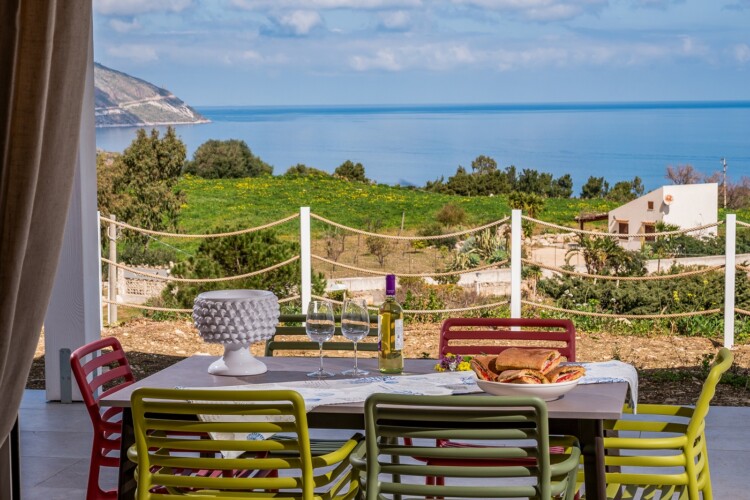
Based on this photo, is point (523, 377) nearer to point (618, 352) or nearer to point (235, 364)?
point (235, 364)

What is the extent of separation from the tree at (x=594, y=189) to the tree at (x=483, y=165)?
1.81 m

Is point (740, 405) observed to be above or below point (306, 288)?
below

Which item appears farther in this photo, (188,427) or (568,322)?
(568,322)

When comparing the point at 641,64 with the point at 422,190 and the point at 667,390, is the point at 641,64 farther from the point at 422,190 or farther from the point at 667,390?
the point at 667,390

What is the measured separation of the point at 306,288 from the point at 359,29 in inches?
451

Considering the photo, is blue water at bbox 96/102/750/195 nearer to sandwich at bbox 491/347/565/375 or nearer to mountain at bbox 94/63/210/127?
mountain at bbox 94/63/210/127

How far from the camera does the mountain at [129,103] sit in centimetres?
1380

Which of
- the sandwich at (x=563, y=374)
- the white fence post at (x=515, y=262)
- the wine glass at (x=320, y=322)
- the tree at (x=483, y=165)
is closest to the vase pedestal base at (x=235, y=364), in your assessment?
the wine glass at (x=320, y=322)

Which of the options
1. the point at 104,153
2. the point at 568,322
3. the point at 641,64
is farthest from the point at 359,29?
the point at 568,322

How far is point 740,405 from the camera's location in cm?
527

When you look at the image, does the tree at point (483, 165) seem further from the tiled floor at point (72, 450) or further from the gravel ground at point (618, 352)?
the tiled floor at point (72, 450)

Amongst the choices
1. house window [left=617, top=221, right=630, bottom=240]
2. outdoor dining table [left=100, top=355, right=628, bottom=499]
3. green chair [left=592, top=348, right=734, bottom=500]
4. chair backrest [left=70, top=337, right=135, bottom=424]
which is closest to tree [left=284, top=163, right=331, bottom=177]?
house window [left=617, top=221, right=630, bottom=240]

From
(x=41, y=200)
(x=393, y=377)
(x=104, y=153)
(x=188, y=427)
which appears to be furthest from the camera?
(x=104, y=153)

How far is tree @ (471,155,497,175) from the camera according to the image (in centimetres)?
1562
